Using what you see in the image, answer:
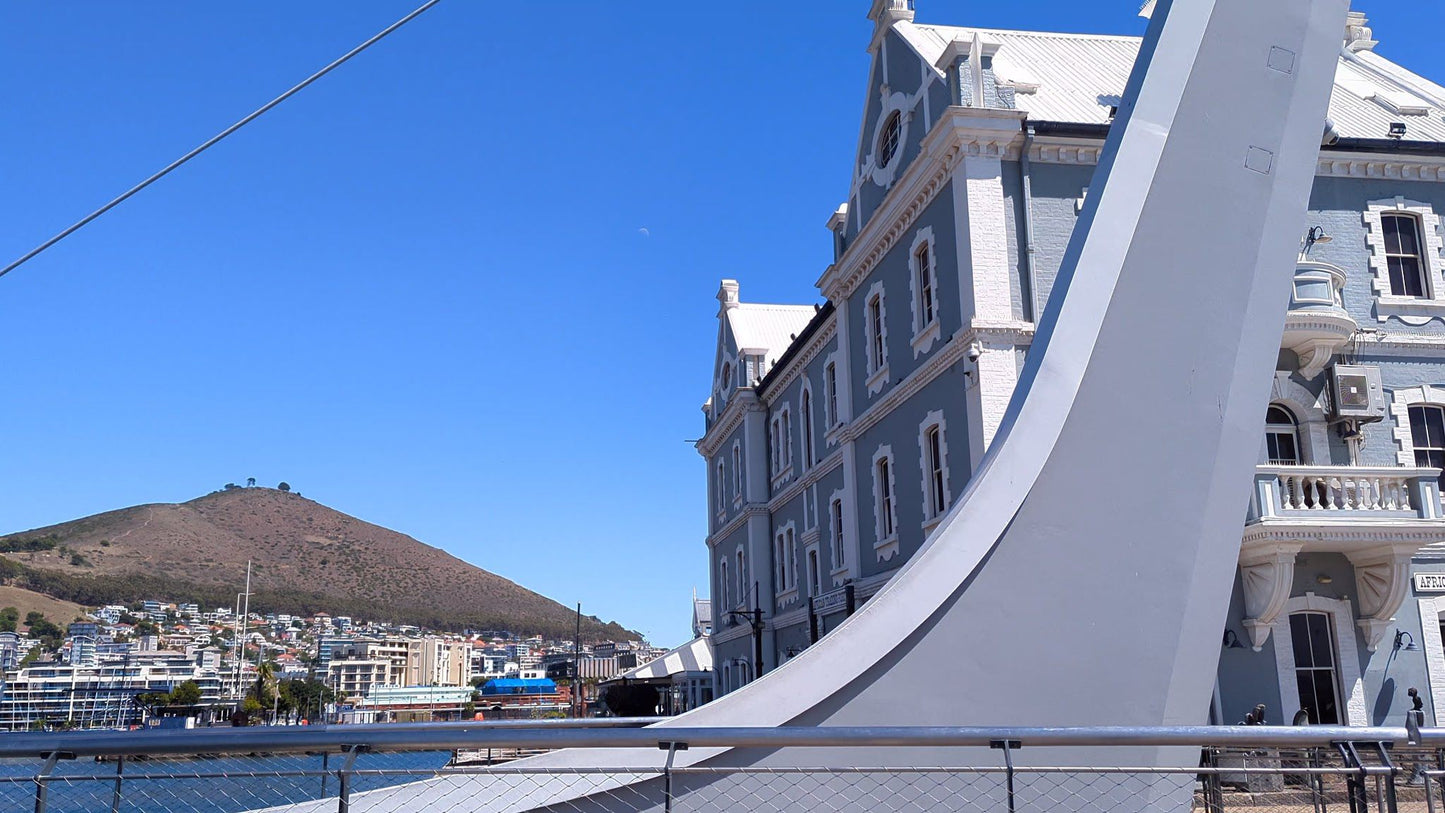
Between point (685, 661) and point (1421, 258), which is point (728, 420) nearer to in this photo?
point (685, 661)

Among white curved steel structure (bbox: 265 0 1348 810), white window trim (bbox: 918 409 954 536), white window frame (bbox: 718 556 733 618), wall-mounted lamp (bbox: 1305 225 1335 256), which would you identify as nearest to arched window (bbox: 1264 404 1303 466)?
wall-mounted lamp (bbox: 1305 225 1335 256)

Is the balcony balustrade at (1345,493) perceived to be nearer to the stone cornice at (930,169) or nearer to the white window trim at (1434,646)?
the white window trim at (1434,646)

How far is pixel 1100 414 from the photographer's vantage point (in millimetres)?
5473

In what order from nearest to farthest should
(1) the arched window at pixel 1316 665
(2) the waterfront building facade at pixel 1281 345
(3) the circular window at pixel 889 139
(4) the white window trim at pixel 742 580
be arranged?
(2) the waterfront building facade at pixel 1281 345, (1) the arched window at pixel 1316 665, (3) the circular window at pixel 889 139, (4) the white window trim at pixel 742 580

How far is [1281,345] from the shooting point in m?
14.5

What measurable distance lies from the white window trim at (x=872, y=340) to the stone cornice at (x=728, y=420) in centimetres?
1242

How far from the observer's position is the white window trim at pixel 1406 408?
19.4 metres

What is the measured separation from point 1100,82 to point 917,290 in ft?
18.0

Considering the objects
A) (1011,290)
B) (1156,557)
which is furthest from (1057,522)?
(1011,290)

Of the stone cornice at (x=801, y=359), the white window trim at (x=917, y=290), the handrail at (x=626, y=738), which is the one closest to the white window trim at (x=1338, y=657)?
the white window trim at (x=917, y=290)

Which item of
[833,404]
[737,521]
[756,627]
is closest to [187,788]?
[833,404]

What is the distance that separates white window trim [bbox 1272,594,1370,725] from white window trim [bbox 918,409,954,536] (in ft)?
17.7

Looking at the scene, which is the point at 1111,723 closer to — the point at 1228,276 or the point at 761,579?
the point at 1228,276

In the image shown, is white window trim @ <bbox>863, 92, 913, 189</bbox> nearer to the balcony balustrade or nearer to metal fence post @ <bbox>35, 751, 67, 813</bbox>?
the balcony balustrade
